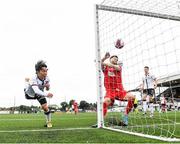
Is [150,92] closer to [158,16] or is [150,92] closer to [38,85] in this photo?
[158,16]

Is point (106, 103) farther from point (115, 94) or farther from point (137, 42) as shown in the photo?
point (137, 42)

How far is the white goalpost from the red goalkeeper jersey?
0.47 ft

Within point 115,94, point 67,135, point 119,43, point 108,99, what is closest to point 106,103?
point 108,99

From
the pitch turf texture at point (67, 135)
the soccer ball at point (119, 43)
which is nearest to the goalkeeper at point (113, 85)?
the soccer ball at point (119, 43)

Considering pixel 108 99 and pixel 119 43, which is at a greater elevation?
pixel 119 43

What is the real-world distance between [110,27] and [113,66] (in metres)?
1.07

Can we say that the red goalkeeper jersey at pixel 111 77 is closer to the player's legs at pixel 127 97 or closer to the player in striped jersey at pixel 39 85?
the player's legs at pixel 127 97

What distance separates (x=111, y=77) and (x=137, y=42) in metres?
1.31

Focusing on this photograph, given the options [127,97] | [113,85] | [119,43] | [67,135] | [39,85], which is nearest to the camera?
[67,135]

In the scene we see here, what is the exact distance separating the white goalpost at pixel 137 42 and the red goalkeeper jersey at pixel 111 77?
145 mm

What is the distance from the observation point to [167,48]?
6332 millimetres

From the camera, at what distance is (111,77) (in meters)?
8.60

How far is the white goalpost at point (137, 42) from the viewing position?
21.6 feet

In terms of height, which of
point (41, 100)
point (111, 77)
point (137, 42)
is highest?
point (137, 42)
